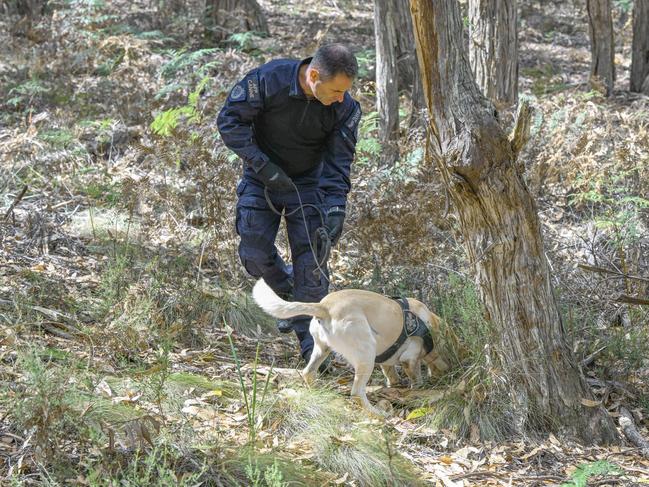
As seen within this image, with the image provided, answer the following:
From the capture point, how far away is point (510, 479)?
14.4ft

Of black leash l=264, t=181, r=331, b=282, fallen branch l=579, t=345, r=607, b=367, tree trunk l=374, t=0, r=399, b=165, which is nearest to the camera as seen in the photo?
fallen branch l=579, t=345, r=607, b=367

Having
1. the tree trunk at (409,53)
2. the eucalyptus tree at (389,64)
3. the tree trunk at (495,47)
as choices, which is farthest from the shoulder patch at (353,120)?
the tree trunk at (409,53)

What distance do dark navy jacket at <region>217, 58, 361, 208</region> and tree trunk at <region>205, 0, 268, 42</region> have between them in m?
7.89

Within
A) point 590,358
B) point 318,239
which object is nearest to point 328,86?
point 318,239

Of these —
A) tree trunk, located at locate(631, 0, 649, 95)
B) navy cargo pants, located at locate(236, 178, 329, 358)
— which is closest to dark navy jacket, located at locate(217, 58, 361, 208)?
navy cargo pants, located at locate(236, 178, 329, 358)

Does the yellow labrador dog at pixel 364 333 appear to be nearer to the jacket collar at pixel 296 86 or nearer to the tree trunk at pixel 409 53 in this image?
the jacket collar at pixel 296 86

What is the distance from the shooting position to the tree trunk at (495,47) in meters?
8.98

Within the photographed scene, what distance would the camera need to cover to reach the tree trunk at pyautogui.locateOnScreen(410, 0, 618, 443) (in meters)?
4.41

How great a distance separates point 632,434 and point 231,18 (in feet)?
34.7

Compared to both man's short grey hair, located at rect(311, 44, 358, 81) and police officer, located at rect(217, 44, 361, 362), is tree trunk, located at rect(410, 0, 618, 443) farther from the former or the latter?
police officer, located at rect(217, 44, 361, 362)

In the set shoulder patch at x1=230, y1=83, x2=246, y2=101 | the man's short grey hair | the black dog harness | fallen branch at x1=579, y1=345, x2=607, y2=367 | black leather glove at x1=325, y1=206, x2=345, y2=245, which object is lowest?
fallen branch at x1=579, y1=345, x2=607, y2=367

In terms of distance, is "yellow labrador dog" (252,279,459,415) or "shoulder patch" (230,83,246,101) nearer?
"yellow labrador dog" (252,279,459,415)

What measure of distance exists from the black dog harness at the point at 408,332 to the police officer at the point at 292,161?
24.9 inches

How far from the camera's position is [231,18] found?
13.6 m
